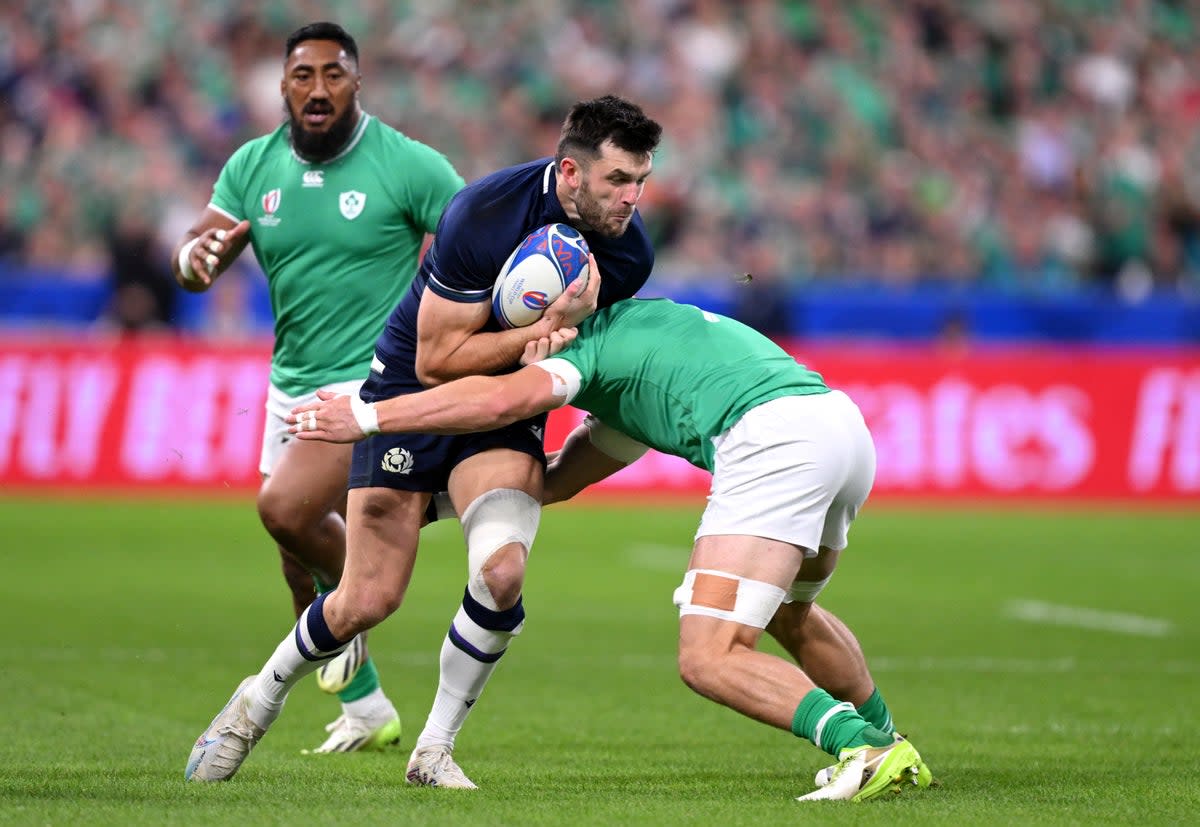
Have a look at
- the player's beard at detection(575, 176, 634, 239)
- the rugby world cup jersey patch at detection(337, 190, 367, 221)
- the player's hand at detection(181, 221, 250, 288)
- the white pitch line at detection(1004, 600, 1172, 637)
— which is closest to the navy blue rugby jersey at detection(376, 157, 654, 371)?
the player's beard at detection(575, 176, 634, 239)

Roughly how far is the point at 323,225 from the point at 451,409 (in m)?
2.20

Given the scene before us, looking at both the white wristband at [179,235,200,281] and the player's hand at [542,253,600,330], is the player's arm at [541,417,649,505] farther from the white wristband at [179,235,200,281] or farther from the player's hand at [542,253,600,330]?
the white wristband at [179,235,200,281]

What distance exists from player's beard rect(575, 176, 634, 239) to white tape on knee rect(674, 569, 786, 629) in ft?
4.06

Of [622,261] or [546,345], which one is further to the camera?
[622,261]

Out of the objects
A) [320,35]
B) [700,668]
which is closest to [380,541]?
[700,668]

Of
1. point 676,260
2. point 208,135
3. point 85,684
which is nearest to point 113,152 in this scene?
point 208,135

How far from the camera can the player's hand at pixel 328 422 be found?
6348 mm

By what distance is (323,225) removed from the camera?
8.20m

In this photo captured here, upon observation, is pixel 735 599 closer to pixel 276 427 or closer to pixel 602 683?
pixel 276 427

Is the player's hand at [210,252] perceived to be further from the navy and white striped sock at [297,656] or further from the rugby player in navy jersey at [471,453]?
the navy and white striped sock at [297,656]

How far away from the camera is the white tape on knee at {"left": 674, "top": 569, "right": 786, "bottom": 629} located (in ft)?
19.8

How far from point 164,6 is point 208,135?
7.00 ft

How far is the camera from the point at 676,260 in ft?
69.1

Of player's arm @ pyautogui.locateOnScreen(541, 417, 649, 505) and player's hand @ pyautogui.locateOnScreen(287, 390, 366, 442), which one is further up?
player's hand @ pyautogui.locateOnScreen(287, 390, 366, 442)
